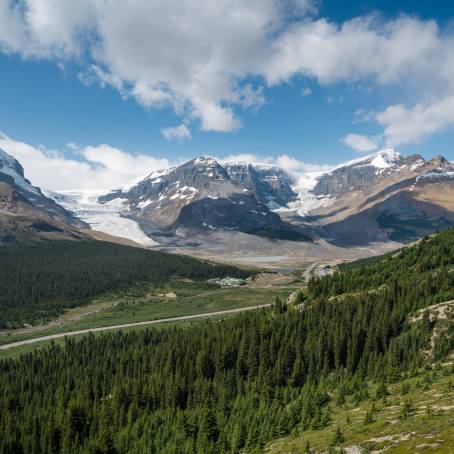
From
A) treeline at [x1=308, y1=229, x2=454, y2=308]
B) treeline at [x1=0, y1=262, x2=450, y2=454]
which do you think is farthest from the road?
treeline at [x1=0, y1=262, x2=450, y2=454]

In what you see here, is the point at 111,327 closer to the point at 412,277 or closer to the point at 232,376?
the point at 232,376

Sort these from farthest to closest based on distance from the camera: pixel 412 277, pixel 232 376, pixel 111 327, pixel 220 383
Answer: pixel 111 327 < pixel 412 277 < pixel 232 376 < pixel 220 383

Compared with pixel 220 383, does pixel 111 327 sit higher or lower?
lower

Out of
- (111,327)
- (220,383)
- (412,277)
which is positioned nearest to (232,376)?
(220,383)

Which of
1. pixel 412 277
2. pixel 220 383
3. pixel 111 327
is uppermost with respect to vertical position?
pixel 412 277

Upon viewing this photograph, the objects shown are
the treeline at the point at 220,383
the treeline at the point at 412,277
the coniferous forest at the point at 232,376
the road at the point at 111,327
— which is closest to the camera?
the treeline at the point at 220,383

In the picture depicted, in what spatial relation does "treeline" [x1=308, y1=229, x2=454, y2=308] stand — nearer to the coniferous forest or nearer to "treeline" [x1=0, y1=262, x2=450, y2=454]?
the coniferous forest

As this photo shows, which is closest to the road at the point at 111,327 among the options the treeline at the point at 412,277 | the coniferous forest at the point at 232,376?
the coniferous forest at the point at 232,376

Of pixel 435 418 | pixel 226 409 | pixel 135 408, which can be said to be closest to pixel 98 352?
pixel 135 408

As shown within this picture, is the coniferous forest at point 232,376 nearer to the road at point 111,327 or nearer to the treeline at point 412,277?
the treeline at point 412,277

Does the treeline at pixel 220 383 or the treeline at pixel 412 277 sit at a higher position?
the treeline at pixel 412 277
